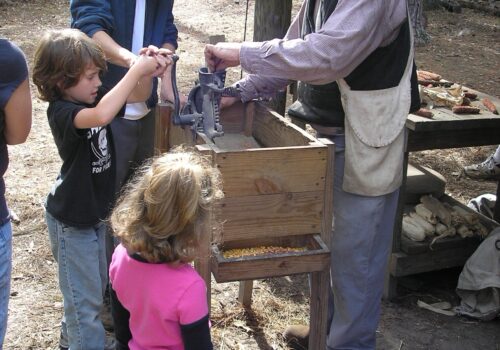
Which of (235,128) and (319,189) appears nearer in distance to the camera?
(319,189)

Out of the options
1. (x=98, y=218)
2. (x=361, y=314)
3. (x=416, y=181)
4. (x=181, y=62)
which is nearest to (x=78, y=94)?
(x=98, y=218)

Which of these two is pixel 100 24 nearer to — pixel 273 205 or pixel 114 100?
pixel 114 100

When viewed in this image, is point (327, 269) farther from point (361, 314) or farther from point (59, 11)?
point (59, 11)

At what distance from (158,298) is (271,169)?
0.82 metres

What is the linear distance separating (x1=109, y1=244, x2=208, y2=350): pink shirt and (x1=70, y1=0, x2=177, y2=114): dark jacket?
53.9 inches

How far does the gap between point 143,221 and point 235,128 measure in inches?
55.5

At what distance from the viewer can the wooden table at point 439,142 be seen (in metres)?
3.46

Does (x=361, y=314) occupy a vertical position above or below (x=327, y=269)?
below

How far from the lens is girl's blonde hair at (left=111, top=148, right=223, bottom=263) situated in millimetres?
1837

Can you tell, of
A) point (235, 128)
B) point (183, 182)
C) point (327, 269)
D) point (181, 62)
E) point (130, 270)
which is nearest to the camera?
point (183, 182)

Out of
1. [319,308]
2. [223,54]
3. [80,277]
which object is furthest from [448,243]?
[80,277]

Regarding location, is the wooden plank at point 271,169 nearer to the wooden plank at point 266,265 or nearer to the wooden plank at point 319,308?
the wooden plank at point 266,265

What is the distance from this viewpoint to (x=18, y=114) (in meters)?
2.11

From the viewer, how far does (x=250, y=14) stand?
468 inches
